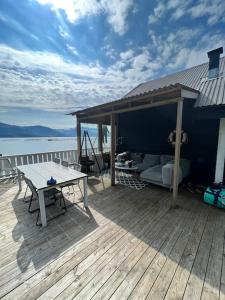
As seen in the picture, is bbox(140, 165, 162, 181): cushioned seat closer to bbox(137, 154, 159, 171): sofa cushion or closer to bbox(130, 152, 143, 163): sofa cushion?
bbox(137, 154, 159, 171): sofa cushion

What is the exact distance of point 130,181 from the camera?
4914 mm

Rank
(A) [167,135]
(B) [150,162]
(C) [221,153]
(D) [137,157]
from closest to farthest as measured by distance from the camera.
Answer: (C) [221,153], (A) [167,135], (B) [150,162], (D) [137,157]

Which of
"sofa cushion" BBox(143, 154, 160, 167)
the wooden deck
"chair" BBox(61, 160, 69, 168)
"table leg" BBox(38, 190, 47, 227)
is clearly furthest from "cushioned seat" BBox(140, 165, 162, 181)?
"table leg" BBox(38, 190, 47, 227)

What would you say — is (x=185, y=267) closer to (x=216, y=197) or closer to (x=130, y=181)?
(x=216, y=197)

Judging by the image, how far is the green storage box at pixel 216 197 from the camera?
10.1 ft

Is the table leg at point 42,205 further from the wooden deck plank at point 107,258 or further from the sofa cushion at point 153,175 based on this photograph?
the sofa cushion at point 153,175

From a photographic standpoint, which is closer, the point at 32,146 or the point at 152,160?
the point at 152,160

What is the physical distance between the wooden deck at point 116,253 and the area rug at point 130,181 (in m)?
1.20

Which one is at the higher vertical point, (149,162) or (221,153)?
(221,153)

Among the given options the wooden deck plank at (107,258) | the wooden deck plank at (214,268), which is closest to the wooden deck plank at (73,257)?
the wooden deck plank at (107,258)

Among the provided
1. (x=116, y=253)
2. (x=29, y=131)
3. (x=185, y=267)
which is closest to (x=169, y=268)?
(x=185, y=267)

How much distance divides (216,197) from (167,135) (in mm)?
2734

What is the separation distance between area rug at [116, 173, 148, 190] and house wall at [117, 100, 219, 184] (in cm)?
152

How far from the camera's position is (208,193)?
3283mm
